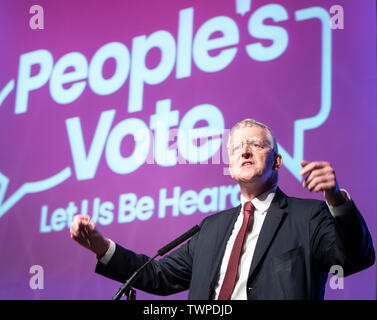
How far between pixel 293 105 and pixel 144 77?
108 centimetres

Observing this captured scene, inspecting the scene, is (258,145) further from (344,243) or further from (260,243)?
(344,243)

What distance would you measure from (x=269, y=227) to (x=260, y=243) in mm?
82

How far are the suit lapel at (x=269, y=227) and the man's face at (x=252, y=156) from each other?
0.39ft

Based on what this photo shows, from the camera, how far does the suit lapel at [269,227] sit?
6.63ft

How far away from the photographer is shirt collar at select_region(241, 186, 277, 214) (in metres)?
2.25

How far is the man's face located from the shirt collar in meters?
0.05

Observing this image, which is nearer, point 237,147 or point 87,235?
point 87,235

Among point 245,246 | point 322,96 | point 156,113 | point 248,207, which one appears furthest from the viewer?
point 156,113

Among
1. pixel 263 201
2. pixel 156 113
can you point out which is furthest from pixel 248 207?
pixel 156 113

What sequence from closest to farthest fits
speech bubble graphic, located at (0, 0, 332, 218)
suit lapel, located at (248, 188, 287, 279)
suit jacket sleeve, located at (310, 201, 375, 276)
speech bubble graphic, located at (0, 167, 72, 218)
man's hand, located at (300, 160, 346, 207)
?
man's hand, located at (300, 160, 346, 207) < suit jacket sleeve, located at (310, 201, 375, 276) < suit lapel, located at (248, 188, 287, 279) < speech bubble graphic, located at (0, 0, 332, 218) < speech bubble graphic, located at (0, 167, 72, 218)

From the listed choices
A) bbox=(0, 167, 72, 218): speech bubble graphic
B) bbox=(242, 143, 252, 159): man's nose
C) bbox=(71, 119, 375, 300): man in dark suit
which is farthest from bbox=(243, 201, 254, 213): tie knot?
bbox=(0, 167, 72, 218): speech bubble graphic

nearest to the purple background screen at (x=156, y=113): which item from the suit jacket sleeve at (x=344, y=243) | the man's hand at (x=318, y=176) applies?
the suit jacket sleeve at (x=344, y=243)

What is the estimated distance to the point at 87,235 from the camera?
2154 mm

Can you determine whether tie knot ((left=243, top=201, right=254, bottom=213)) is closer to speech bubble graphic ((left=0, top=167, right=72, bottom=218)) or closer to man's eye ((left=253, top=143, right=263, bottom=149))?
man's eye ((left=253, top=143, right=263, bottom=149))
